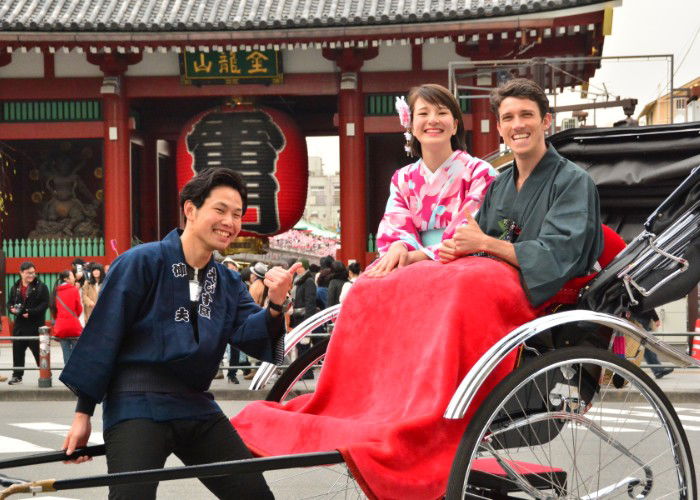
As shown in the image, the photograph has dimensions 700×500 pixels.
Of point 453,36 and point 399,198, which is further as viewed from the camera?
point 453,36

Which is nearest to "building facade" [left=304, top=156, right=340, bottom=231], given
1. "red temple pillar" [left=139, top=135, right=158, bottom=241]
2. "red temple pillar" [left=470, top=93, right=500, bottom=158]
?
"red temple pillar" [left=139, top=135, right=158, bottom=241]

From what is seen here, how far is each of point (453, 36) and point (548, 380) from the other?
41.4 feet

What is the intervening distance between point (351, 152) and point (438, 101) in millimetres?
12496

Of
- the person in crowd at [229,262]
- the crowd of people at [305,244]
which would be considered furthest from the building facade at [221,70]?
the crowd of people at [305,244]

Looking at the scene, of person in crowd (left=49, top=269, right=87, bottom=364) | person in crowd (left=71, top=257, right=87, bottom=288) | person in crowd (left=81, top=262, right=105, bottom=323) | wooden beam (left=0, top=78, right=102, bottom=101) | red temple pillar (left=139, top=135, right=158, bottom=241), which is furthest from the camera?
red temple pillar (left=139, top=135, right=158, bottom=241)

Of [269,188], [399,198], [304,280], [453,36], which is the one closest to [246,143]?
[269,188]

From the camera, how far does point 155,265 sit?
3092 mm

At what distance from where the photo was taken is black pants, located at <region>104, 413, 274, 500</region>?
9.54 feet

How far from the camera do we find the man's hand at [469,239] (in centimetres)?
347

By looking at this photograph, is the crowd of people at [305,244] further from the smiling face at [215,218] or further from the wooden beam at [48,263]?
the smiling face at [215,218]

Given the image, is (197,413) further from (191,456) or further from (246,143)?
(246,143)

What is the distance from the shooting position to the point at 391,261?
3.79 m

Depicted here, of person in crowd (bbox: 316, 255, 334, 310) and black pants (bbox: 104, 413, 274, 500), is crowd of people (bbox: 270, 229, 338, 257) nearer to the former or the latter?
person in crowd (bbox: 316, 255, 334, 310)

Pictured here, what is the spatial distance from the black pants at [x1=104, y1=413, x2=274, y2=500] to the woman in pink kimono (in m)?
1.12
